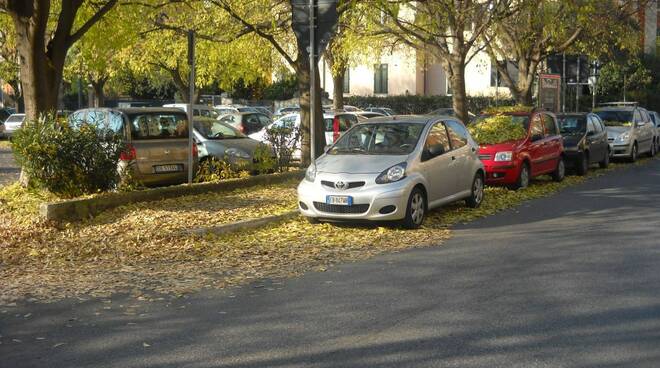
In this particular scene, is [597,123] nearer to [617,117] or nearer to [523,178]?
[617,117]

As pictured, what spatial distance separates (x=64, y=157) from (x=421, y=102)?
44882mm

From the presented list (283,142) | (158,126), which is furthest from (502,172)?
(158,126)

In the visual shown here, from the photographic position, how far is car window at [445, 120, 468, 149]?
13625 mm

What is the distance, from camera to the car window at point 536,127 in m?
17.8

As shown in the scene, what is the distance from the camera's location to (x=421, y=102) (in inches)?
2215

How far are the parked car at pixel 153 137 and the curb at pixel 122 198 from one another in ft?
3.18

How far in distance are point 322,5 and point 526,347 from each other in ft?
31.5

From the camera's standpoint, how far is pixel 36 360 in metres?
5.98

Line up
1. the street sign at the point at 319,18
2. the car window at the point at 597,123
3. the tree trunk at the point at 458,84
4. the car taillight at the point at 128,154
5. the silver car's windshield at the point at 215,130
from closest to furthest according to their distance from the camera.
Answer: the car taillight at the point at 128,154 < the street sign at the point at 319,18 < the silver car's windshield at the point at 215,130 < the car window at the point at 597,123 < the tree trunk at the point at 458,84

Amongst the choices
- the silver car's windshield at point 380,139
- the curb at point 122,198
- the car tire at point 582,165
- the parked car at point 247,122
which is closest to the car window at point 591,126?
the car tire at point 582,165

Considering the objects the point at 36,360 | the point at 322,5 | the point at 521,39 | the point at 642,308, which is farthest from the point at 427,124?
the point at 521,39

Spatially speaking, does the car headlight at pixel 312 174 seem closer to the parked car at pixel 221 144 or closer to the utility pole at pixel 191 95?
the utility pole at pixel 191 95

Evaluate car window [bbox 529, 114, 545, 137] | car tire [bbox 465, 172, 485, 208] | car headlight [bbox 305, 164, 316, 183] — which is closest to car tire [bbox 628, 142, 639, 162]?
car window [bbox 529, 114, 545, 137]

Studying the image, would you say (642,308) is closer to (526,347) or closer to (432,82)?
(526,347)
